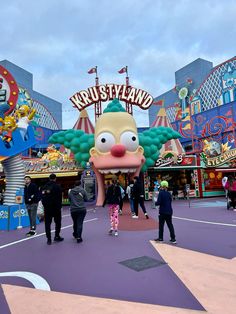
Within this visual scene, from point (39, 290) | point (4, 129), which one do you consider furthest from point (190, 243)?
point (4, 129)

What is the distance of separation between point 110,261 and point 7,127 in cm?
700

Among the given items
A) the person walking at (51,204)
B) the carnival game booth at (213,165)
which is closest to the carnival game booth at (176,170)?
the carnival game booth at (213,165)

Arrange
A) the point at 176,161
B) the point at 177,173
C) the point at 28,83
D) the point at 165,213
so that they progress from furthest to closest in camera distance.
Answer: the point at 28,83, the point at 177,173, the point at 176,161, the point at 165,213

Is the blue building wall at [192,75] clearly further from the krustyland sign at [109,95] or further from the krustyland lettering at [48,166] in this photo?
the krustyland lettering at [48,166]

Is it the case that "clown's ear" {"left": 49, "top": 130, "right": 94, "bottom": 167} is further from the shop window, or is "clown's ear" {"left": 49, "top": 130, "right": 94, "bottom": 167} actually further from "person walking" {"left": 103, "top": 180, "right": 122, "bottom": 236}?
the shop window

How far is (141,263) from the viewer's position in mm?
4758

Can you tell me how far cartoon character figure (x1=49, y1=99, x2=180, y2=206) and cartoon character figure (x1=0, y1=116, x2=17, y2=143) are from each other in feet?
17.6

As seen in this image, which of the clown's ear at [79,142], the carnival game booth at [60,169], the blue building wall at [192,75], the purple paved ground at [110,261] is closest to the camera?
the purple paved ground at [110,261]

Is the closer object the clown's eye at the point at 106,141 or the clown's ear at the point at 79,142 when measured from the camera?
the clown's eye at the point at 106,141

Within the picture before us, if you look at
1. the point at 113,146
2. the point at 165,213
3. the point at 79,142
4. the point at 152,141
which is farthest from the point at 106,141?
the point at 165,213

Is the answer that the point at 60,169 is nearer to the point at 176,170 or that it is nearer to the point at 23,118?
the point at 23,118

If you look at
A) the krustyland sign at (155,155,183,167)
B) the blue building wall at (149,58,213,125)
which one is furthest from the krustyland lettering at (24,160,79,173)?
the blue building wall at (149,58,213,125)

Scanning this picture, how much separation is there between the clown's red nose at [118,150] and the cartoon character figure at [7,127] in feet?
17.6

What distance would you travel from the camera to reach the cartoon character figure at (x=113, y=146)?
14.1 meters
